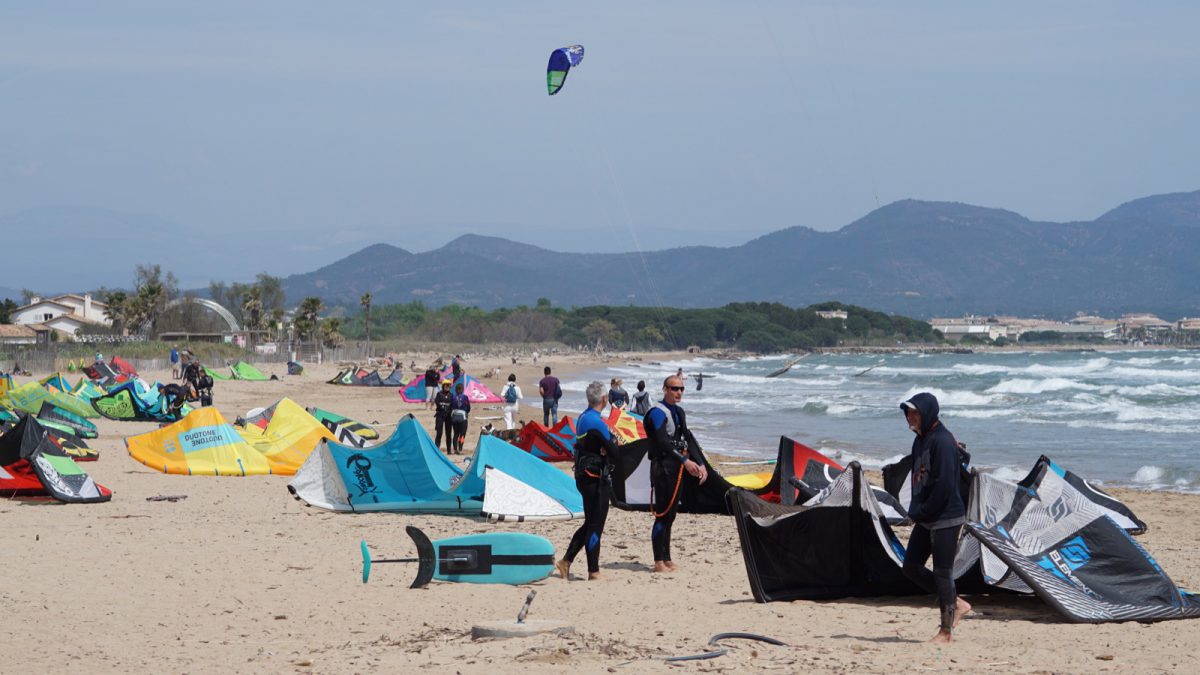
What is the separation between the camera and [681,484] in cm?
803

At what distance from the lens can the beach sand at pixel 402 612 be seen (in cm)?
579

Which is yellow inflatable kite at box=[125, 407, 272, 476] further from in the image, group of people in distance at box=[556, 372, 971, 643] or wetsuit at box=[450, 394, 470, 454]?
group of people in distance at box=[556, 372, 971, 643]

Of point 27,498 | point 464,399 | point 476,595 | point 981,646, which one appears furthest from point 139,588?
point 464,399

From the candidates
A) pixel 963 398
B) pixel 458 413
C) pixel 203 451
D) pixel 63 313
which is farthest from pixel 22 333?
pixel 203 451

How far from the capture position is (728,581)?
317 inches

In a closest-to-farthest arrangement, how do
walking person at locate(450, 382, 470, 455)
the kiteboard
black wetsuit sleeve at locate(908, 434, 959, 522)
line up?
1. black wetsuit sleeve at locate(908, 434, 959, 522)
2. the kiteboard
3. walking person at locate(450, 382, 470, 455)

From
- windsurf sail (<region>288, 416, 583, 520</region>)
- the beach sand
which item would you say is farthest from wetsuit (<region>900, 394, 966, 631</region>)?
windsurf sail (<region>288, 416, 583, 520</region>)

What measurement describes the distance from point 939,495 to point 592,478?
2.44 m

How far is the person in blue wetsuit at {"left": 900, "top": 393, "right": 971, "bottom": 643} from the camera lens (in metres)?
6.01

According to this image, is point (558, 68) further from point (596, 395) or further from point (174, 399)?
point (596, 395)

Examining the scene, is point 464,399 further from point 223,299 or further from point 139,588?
point 223,299

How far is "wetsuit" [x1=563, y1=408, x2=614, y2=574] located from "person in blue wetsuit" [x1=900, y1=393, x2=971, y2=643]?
2236mm

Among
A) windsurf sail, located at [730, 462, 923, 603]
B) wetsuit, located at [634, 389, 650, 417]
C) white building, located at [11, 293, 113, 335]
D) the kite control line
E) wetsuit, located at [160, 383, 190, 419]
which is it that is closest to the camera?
the kite control line

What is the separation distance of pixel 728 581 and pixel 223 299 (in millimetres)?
104709
